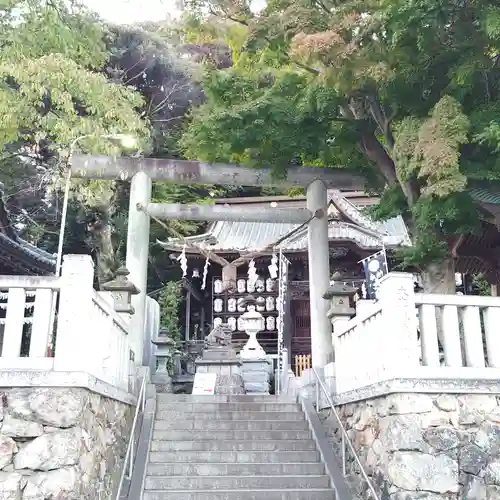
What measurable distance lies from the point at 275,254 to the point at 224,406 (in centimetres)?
897

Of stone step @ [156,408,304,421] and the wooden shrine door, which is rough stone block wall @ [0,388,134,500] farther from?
the wooden shrine door

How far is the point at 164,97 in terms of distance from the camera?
24266 millimetres

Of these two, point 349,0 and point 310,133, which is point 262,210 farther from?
point 349,0

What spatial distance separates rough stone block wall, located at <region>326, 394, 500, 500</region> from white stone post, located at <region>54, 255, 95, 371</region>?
3.20 meters

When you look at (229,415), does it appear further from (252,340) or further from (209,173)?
(252,340)

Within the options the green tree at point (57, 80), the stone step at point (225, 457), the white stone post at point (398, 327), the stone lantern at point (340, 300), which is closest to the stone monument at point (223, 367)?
the stone lantern at point (340, 300)

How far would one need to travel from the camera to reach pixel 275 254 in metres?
17.5

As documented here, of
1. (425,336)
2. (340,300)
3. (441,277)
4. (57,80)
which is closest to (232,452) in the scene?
(340,300)

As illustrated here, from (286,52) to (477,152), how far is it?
341cm

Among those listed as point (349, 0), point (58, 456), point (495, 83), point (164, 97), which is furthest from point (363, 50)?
point (164, 97)

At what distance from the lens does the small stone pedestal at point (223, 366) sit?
1120cm

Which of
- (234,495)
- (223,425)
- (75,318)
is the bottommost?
(234,495)

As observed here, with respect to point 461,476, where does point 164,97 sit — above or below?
above

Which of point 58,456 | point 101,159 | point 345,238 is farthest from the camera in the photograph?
point 345,238
